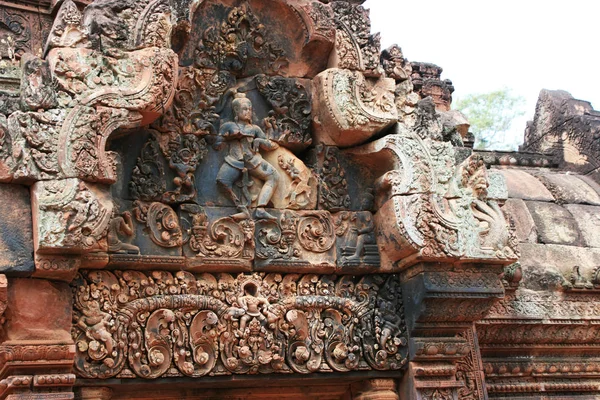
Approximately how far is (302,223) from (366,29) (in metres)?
1.62

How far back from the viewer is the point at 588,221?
790cm

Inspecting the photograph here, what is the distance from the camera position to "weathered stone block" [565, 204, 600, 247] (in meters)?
7.78

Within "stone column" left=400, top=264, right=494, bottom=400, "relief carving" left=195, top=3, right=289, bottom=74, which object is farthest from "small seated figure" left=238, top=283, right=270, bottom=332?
"relief carving" left=195, top=3, right=289, bottom=74

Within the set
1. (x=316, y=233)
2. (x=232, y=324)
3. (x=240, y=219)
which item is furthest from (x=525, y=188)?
(x=232, y=324)

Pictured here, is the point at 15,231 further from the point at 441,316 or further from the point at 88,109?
the point at 441,316

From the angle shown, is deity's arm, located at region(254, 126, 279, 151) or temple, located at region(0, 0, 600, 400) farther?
deity's arm, located at region(254, 126, 279, 151)

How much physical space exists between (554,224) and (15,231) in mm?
4970

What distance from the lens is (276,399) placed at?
20.6 ft

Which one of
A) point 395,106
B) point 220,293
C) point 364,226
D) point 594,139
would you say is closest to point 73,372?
point 220,293

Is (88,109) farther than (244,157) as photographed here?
No

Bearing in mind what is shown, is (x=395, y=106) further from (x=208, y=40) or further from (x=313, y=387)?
(x=313, y=387)

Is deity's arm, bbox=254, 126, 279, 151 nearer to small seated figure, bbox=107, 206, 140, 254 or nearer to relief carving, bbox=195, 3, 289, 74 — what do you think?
relief carving, bbox=195, 3, 289, 74

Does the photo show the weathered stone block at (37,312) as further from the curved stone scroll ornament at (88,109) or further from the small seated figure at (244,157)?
the small seated figure at (244,157)

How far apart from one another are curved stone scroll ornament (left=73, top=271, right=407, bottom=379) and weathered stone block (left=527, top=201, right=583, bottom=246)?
200cm
